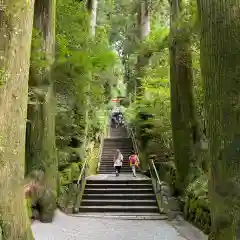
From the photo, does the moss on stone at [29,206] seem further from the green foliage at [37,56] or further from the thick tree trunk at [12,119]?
the thick tree trunk at [12,119]

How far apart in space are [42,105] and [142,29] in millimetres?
14455

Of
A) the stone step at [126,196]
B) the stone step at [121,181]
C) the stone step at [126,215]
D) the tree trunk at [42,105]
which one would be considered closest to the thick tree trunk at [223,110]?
the tree trunk at [42,105]

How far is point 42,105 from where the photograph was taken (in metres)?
10.3

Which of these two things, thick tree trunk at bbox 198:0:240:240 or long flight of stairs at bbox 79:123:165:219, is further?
long flight of stairs at bbox 79:123:165:219

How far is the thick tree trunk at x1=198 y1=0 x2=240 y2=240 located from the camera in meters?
4.16

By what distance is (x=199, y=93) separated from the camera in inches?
480

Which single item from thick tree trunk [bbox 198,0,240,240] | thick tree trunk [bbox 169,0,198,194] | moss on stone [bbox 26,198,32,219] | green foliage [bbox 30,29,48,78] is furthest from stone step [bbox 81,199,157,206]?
thick tree trunk [bbox 198,0,240,240]

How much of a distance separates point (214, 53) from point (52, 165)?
23.2 ft

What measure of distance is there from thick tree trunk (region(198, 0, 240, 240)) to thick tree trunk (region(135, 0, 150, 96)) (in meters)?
16.4

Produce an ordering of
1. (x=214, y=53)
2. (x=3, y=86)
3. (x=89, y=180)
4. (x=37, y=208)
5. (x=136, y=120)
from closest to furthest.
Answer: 1. (x=214, y=53)
2. (x=3, y=86)
3. (x=37, y=208)
4. (x=89, y=180)
5. (x=136, y=120)

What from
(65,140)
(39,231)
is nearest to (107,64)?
(65,140)

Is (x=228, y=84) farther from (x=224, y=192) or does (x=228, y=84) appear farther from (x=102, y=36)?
(x=102, y=36)

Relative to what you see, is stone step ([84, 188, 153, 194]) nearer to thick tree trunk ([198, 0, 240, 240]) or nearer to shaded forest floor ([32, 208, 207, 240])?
shaded forest floor ([32, 208, 207, 240])

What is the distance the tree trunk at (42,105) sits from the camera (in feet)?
32.9
